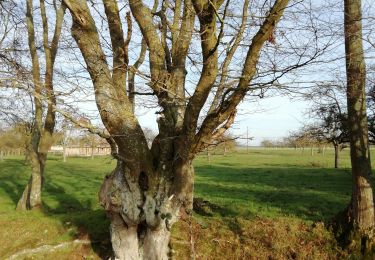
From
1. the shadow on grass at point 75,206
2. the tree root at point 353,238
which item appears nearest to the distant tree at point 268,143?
the shadow on grass at point 75,206

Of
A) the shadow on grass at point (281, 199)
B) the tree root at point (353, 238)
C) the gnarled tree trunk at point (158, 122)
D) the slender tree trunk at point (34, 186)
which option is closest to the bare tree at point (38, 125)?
the slender tree trunk at point (34, 186)

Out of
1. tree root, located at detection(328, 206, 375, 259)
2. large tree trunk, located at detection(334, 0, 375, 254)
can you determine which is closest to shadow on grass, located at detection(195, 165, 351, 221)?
tree root, located at detection(328, 206, 375, 259)

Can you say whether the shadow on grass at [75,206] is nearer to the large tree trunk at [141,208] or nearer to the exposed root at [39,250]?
the exposed root at [39,250]

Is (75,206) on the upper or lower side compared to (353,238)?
lower

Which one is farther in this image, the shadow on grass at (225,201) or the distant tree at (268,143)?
the distant tree at (268,143)

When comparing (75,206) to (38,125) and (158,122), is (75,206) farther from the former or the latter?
(158,122)

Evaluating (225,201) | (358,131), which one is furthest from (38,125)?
(358,131)

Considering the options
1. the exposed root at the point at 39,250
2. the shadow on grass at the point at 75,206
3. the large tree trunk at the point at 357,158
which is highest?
the large tree trunk at the point at 357,158

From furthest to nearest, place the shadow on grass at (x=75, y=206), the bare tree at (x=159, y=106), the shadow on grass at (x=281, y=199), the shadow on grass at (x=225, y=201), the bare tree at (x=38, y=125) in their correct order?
the bare tree at (x=38, y=125) < the shadow on grass at (x=281, y=199) < the shadow on grass at (x=225, y=201) < the shadow on grass at (x=75, y=206) < the bare tree at (x=159, y=106)

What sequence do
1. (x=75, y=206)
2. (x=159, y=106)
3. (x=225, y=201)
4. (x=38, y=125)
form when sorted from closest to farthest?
1. (x=159, y=106)
2. (x=38, y=125)
3. (x=225, y=201)
4. (x=75, y=206)

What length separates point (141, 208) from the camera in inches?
320

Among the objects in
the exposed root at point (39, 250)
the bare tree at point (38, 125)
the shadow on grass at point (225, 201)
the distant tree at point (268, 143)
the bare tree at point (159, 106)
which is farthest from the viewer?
the distant tree at point (268, 143)

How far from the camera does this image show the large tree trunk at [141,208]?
807 cm

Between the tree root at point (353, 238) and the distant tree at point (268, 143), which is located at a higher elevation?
the distant tree at point (268, 143)
